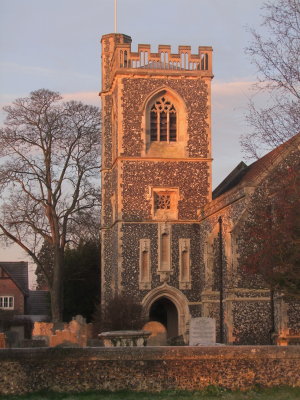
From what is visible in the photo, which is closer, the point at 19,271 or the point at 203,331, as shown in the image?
the point at 203,331

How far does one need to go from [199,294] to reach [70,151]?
34.7ft

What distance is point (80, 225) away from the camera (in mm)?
42719

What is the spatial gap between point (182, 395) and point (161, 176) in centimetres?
2119

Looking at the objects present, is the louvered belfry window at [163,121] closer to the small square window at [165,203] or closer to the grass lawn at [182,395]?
the small square window at [165,203]

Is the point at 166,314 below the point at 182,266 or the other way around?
below

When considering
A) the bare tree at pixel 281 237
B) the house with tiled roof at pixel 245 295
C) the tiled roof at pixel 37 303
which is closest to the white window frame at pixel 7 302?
the tiled roof at pixel 37 303

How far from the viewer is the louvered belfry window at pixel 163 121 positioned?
128 ft

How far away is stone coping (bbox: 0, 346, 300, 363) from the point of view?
1781cm

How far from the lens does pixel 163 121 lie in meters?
39.1

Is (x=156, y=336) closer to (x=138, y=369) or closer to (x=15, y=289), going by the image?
(x=138, y=369)

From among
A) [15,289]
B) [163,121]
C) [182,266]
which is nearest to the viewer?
[182,266]

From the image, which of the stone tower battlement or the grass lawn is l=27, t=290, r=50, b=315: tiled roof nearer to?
the stone tower battlement

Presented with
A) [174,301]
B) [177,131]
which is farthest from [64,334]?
[177,131]

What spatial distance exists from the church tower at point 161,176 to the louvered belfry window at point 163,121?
4 centimetres
